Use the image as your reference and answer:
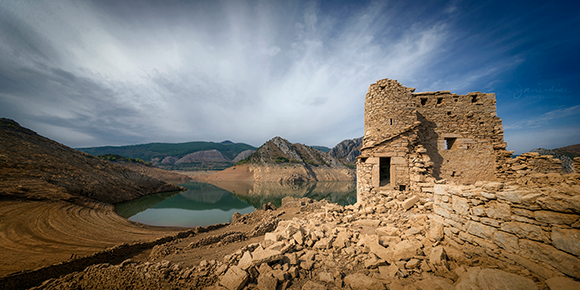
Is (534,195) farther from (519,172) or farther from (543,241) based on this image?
(519,172)

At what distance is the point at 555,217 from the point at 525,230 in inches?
16.7

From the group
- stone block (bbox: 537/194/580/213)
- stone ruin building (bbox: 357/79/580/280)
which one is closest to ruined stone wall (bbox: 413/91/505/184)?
stone ruin building (bbox: 357/79/580/280)

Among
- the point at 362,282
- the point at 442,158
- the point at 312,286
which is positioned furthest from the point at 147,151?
the point at 442,158

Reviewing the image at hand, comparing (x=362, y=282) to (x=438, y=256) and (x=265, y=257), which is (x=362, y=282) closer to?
(x=438, y=256)

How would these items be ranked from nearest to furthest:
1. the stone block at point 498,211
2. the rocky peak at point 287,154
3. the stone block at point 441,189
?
the stone block at point 498,211 → the stone block at point 441,189 → the rocky peak at point 287,154

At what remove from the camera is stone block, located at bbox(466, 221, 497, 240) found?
3.07 metres

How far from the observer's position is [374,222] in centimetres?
641

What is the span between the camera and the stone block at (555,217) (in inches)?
88.7

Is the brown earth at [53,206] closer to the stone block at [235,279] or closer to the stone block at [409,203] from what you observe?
the stone block at [235,279]

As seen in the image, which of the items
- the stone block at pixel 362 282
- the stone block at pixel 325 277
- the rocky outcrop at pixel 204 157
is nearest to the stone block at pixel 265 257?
the stone block at pixel 325 277

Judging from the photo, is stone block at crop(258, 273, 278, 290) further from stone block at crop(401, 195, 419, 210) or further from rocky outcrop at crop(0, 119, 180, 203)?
rocky outcrop at crop(0, 119, 180, 203)

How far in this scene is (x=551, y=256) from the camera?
2340 mm

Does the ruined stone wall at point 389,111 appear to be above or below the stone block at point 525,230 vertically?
above

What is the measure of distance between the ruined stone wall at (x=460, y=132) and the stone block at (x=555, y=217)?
309 inches
